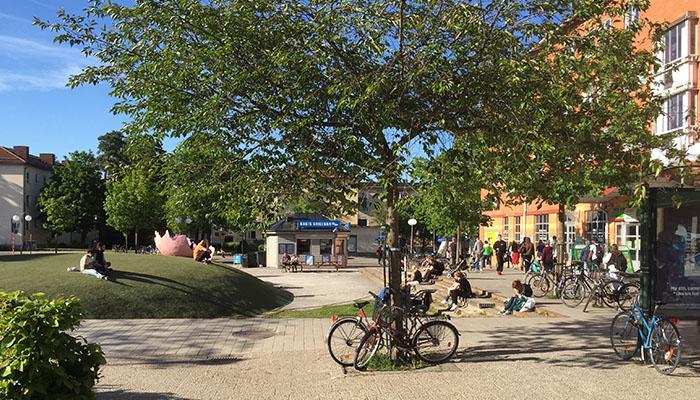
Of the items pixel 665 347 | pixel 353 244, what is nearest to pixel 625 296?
pixel 665 347

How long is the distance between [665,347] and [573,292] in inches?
306

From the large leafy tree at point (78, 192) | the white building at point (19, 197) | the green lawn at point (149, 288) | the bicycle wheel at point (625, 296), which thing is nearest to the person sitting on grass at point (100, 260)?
the green lawn at point (149, 288)

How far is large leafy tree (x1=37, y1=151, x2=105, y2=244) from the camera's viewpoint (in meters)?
65.3

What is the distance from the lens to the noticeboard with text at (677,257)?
820 cm

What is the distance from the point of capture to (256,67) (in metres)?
7.74

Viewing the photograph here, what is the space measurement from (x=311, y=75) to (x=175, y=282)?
32.9 ft

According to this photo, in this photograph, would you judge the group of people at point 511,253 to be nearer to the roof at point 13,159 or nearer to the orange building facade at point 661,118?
the orange building facade at point 661,118

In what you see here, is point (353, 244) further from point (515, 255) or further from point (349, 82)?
point (349, 82)

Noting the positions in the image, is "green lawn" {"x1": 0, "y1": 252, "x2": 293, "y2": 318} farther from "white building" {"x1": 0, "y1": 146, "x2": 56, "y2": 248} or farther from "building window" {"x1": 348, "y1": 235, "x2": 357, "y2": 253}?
"white building" {"x1": 0, "y1": 146, "x2": 56, "y2": 248}

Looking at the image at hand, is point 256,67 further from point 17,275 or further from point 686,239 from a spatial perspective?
point 17,275

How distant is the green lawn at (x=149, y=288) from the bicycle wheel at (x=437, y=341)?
766 centimetres

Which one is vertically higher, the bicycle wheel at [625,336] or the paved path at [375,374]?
the bicycle wheel at [625,336]

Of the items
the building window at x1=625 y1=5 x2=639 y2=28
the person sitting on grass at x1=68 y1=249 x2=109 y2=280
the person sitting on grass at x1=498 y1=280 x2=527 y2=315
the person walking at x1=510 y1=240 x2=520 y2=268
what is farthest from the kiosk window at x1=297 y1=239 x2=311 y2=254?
the building window at x1=625 y1=5 x2=639 y2=28

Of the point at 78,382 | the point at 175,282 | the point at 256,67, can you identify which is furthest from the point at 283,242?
the point at 78,382
